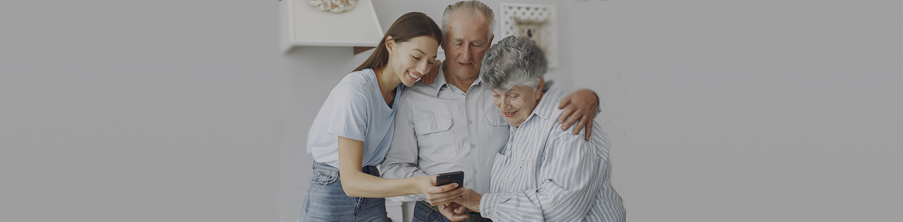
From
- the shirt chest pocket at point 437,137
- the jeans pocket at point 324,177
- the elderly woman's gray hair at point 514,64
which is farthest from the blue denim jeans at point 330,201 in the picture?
the elderly woman's gray hair at point 514,64

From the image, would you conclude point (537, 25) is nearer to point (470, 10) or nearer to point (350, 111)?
point (470, 10)

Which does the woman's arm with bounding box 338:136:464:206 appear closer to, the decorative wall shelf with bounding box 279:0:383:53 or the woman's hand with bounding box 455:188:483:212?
the woman's hand with bounding box 455:188:483:212

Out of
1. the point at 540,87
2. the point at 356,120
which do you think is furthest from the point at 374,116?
the point at 540,87

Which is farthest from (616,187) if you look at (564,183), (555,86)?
(555,86)

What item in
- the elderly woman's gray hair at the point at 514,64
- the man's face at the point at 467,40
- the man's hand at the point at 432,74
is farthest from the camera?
the man's hand at the point at 432,74

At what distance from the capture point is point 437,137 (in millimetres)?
847

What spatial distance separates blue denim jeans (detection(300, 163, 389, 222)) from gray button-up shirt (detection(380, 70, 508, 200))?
3.0 inches

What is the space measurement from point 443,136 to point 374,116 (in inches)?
5.0

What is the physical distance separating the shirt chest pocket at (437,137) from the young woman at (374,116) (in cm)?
5

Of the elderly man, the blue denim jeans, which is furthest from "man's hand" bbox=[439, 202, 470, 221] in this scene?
the blue denim jeans

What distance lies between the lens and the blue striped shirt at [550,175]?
27.1 inches

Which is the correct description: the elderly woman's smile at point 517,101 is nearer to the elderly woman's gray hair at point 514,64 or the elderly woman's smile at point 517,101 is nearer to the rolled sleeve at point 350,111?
the elderly woman's gray hair at point 514,64

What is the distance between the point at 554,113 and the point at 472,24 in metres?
0.18

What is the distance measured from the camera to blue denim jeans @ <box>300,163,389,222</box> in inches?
33.9
